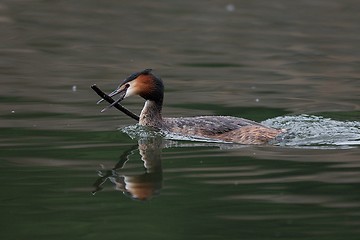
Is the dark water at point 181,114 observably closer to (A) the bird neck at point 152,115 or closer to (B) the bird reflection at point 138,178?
(B) the bird reflection at point 138,178

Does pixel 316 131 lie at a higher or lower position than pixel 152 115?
lower

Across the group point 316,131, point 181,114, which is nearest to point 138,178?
point 316,131

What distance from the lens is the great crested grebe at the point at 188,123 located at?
10.3 meters

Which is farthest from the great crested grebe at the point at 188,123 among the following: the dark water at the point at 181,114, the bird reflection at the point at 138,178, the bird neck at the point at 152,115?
the bird reflection at the point at 138,178

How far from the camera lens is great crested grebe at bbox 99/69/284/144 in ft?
33.8

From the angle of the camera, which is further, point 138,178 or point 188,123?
point 188,123

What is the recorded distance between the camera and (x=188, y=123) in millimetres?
10594

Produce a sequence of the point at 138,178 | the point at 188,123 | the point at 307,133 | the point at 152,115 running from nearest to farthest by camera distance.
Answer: the point at 138,178 < the point at 188,123 < the point at 307,133 < the point at 152,115

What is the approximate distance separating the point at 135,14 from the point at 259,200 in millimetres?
13411

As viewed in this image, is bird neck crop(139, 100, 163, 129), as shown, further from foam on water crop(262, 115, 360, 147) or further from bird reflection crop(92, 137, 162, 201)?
foam on water crop(262, 115, 360, 147)

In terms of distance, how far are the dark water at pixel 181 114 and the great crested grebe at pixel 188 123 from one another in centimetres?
16

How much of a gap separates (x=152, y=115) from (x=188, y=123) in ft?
1.69

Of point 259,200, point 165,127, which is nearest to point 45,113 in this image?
point 165,127

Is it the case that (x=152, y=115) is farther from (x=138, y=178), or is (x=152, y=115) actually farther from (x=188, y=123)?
(x=138, y=178)
